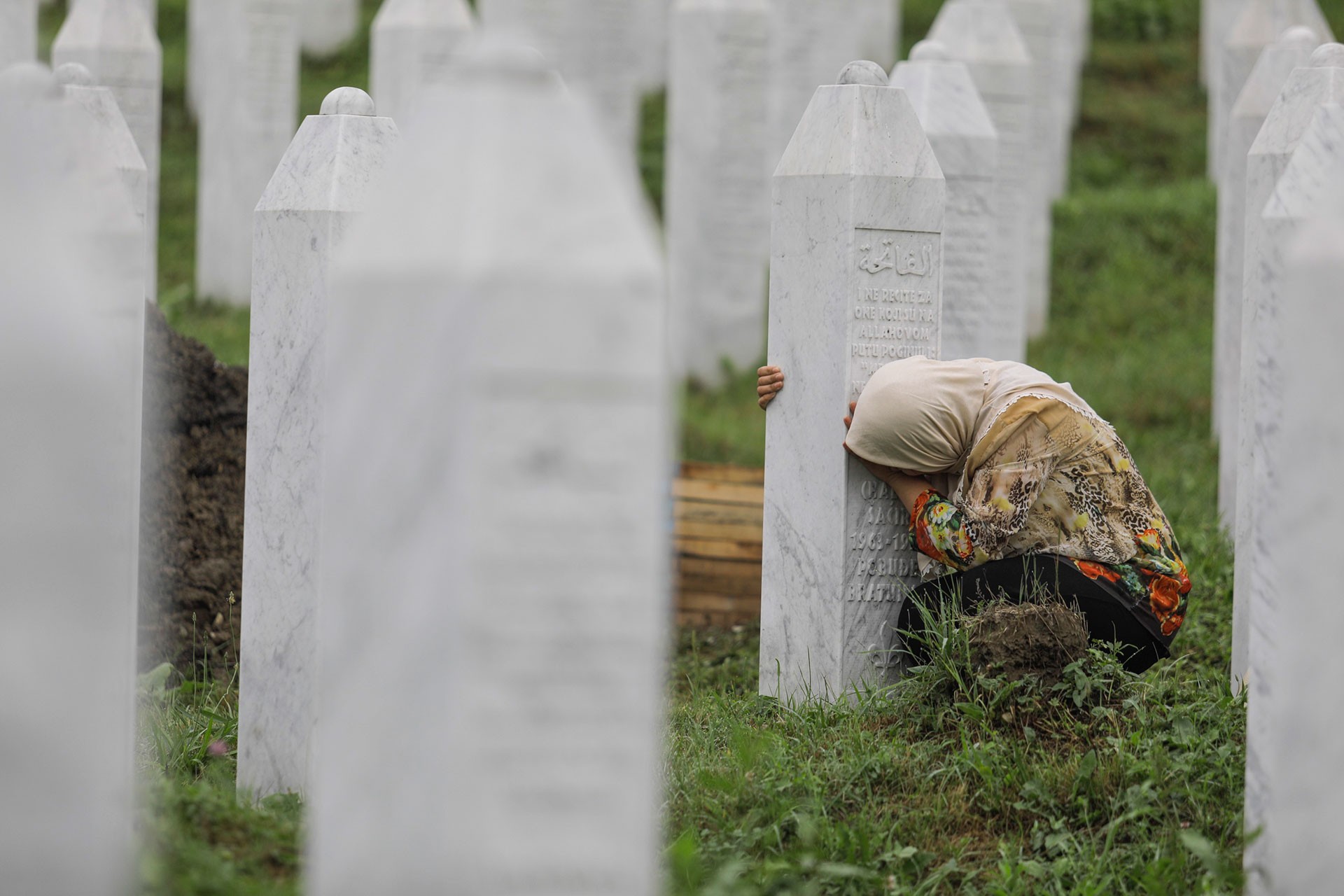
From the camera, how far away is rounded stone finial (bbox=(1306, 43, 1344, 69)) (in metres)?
5.39

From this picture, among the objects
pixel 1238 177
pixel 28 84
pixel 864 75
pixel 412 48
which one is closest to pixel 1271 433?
pixel 864 75

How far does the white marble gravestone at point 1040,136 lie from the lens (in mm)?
11898

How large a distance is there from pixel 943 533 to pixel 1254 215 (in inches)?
71.7

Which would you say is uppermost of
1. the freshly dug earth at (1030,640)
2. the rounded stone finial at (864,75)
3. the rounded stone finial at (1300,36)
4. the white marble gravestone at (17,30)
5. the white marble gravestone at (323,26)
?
the white marble gravestone at (323,26)

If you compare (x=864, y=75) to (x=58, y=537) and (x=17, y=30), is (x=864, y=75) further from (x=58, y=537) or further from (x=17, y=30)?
(x=17, y=30)

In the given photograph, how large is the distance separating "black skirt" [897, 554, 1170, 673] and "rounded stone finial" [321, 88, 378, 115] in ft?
7.26

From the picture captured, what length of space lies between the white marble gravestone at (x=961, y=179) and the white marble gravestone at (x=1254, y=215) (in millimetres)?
1733

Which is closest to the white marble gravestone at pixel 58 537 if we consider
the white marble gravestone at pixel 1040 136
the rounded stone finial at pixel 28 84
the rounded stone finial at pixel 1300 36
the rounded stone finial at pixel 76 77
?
the rounded stone finial at pixel 28 84

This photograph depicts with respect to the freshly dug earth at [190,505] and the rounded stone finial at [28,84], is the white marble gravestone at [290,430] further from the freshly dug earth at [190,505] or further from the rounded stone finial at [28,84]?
the rounded stone finial at [28,84]

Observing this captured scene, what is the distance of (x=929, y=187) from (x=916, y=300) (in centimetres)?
36

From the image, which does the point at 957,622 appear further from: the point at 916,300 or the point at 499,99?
the point at 499,99

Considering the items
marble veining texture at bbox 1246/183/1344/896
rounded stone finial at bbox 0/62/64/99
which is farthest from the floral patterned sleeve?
rounded stone finial at bbox 0/62/64/99

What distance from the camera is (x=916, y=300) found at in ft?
16.6

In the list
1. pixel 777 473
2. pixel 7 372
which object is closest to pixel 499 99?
pixel 7 372
